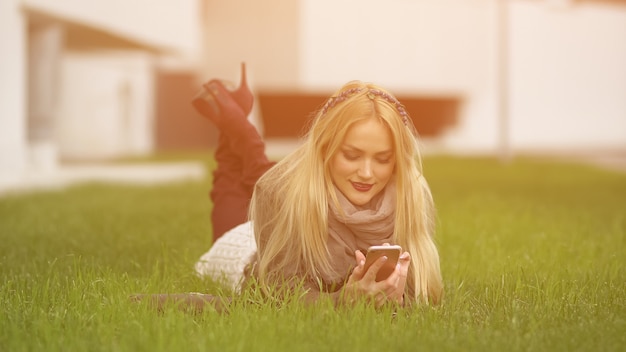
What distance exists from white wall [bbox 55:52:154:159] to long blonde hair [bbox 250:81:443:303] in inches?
546

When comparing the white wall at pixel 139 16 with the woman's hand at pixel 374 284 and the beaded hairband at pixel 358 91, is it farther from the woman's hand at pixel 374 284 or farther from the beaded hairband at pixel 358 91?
the woman's hand at pixel 374 284

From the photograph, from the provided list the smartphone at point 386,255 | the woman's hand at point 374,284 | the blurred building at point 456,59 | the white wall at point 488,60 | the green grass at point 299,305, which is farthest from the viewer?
the white wall at point 488,60

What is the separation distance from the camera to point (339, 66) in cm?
2631

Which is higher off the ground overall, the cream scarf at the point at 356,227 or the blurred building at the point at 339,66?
the blurred building at the point at 339,66

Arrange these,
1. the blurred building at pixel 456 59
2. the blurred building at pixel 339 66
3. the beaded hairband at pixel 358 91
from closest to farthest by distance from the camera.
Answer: the beaded hairband at pixel 358 91 < the blurred building at pixel 339 66 < the blurred building at pixel 456 59

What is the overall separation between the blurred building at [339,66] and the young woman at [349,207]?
29.9 feet

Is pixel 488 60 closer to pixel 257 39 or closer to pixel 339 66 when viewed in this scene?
pixel 339 66

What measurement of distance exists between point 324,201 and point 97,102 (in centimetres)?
1662

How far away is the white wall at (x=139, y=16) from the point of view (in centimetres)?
1180

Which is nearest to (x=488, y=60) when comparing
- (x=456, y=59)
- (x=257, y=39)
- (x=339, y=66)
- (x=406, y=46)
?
(x=456, y=59)

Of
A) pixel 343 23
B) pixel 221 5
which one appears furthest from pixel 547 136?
pixel 221 5

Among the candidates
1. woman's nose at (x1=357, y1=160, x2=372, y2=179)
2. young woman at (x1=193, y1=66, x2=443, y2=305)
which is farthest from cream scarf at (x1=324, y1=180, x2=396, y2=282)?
woman's nose at (x1=357, y1=160, x2=372, y2=179)

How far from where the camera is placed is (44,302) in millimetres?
3842

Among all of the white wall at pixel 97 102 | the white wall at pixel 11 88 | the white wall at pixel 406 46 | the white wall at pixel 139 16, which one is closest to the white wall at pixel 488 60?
the white wall at pixel 406 46
